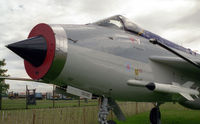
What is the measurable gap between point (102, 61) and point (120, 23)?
83.2 inches

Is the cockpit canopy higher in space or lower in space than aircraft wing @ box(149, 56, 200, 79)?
higher

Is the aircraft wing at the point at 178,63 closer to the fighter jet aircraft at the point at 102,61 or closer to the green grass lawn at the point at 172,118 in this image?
the fighter jet aircraft at the point at 102,61

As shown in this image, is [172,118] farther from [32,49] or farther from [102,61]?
[32,49]

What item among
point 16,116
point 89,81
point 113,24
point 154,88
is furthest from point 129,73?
point 16,116

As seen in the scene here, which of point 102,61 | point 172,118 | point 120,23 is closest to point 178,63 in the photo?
point 120,23

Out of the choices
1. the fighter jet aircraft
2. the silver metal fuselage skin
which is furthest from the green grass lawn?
the silver metal fuselage skin

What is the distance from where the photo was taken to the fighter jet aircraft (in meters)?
4.23

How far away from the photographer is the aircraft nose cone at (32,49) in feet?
13.7

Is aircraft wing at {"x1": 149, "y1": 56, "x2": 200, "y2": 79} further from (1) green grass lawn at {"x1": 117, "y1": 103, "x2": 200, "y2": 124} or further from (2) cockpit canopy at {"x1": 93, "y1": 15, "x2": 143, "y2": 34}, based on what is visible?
(1) green grass lawn at {"x1": 117, "y1": 103, "x2": 200, "y2": 124}

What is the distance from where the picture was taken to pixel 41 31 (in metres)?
4.50

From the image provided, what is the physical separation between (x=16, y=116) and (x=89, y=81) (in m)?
5.41

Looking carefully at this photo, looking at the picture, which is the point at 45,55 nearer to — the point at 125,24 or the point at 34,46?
the point at 34,46

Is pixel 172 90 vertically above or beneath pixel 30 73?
beneath

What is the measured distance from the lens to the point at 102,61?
477 centimetres
